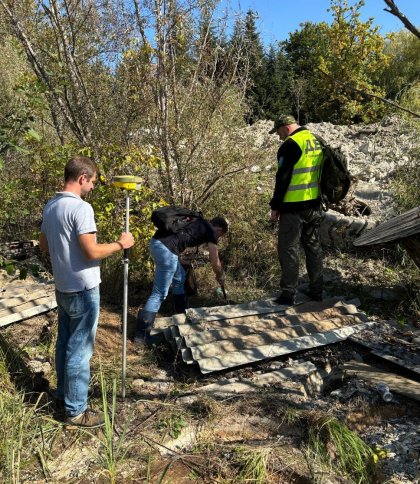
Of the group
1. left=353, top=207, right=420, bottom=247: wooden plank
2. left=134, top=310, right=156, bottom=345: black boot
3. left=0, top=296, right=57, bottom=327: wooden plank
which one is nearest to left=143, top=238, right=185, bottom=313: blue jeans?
left=134, top=310, right=156, bottom=345: black boot

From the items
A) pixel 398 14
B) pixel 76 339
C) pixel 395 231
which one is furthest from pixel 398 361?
pixel 398 14

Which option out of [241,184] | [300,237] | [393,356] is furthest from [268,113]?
[393,356]

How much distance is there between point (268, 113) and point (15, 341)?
43.4 ft

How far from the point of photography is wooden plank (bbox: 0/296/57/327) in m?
4.68

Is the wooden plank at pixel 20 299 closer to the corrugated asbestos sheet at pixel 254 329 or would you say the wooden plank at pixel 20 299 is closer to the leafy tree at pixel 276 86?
the corrugated asbestos sheet at pixel 254 329

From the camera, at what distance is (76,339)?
9.72 feet

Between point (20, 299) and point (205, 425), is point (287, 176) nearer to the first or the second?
point (205, 425)

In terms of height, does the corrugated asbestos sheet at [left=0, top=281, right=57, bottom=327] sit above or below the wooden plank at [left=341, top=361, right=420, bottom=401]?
above

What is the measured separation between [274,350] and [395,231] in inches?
63.6

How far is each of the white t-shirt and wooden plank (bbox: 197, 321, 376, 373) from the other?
4.77 feet

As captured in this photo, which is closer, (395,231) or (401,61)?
(395,231)

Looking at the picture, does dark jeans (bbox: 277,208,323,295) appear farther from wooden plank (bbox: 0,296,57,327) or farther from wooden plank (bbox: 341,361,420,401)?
wooden plank (bbox: 0,296,57,327)

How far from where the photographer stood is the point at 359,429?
3.25 m

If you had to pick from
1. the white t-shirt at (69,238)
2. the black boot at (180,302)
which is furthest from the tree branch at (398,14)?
the black boot at (180,302)
